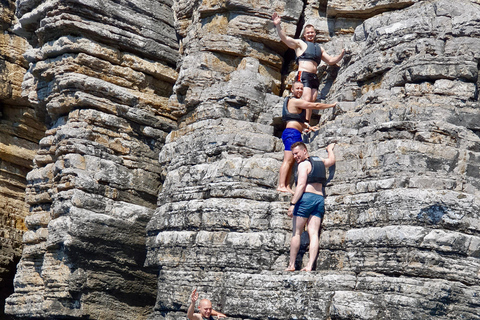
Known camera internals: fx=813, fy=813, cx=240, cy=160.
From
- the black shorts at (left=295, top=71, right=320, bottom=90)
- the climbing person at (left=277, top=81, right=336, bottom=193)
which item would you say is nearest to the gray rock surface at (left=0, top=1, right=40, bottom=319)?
the black shorts at (left=295, top=71, right=320, bottom=90)

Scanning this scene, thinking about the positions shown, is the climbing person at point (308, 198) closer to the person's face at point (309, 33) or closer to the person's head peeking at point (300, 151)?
the person's head peeking at point (300, 151)

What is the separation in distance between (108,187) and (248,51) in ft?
12.1

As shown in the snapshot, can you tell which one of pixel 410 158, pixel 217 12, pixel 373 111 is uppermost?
pixel 217 12

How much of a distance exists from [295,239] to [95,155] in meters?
5.58

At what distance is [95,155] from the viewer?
51.2ft

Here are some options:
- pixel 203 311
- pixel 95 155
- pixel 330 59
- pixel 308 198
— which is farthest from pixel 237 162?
pixel 95 155

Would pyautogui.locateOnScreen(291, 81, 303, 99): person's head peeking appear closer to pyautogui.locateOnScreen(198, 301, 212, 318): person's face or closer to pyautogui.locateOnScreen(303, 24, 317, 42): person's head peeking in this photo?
pyautogui.locateOnScreen(303, 24, 317, 42): person's head peeking

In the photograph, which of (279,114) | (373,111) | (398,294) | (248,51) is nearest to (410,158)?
(373,111)

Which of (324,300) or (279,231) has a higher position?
(279,231)

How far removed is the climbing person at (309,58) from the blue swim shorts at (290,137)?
2.21 feet

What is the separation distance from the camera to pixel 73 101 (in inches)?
627

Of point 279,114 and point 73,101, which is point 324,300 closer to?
point 279,114

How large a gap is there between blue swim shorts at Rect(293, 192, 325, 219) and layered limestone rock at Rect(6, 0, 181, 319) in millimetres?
4509

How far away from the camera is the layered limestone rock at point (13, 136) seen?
20.4 meters
